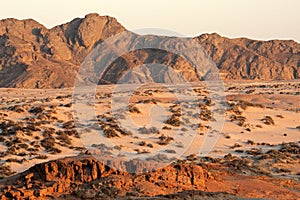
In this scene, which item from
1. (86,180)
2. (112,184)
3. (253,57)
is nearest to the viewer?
(112,184)

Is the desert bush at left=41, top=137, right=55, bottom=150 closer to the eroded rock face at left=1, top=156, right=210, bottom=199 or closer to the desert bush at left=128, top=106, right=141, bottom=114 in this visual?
the eroded rock face at left=1, top=156, right=210, bottom=199

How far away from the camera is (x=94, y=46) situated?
121 meters

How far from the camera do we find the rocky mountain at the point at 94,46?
86375 millimetres

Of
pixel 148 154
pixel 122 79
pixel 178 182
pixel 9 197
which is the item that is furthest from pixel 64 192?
pixel 122 79

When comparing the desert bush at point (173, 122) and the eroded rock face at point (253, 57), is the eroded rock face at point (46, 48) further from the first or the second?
the desert bush at point (173, 122)

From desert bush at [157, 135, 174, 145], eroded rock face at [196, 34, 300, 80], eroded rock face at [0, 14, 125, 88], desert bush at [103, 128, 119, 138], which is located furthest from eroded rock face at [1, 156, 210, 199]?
eroded rock face at [196, 34, 300, 80]

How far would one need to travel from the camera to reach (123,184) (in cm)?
1218

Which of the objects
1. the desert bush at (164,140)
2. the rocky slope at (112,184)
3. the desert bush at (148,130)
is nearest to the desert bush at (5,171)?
the rocky slope at (112,184)

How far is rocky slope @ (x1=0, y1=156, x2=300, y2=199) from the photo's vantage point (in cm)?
1170

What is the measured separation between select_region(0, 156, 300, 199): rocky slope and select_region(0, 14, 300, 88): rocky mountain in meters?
68.6

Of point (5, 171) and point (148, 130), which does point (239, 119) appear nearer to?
point (148, 130)

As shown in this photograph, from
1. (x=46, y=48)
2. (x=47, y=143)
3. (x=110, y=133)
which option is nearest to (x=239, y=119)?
(x=110, y=133)

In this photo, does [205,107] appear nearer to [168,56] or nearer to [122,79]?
[122,79]

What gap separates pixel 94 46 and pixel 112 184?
111429mm
